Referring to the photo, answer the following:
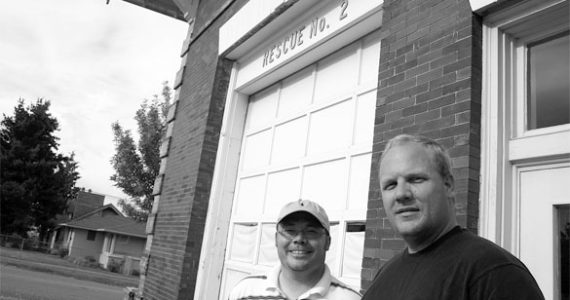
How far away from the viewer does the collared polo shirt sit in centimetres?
212

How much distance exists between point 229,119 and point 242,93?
0.41 m

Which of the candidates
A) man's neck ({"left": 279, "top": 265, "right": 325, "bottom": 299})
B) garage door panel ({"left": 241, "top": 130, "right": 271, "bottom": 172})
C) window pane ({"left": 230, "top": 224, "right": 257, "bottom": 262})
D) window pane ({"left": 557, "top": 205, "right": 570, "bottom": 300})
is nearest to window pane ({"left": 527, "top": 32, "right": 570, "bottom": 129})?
window pane ({"left": 557, "top": 205, "right": 570, "bottom": 300})

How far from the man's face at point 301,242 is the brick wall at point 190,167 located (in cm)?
384

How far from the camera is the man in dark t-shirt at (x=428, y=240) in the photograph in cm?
131

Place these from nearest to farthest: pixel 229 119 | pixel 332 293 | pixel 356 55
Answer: pixel 332 293 < pixel 356 55 < pixel 229 119

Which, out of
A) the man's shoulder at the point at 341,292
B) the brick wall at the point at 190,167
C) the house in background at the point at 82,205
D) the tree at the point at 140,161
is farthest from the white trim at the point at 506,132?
the house in background at the point at 82,205

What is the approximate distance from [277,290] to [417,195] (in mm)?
893

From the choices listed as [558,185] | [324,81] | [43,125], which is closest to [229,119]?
[324,81]

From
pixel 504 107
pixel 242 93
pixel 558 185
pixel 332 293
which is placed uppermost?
pixel 242 93

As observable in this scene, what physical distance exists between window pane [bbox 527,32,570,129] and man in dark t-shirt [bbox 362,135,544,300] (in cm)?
148

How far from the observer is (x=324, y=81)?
4.98 m

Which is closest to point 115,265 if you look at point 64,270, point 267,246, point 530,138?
point 64,270

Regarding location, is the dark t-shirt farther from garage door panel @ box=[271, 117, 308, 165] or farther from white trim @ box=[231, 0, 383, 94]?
garage door panel @ box=[271, 117, 308, 165]

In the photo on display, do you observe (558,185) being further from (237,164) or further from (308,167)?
(237,164)
